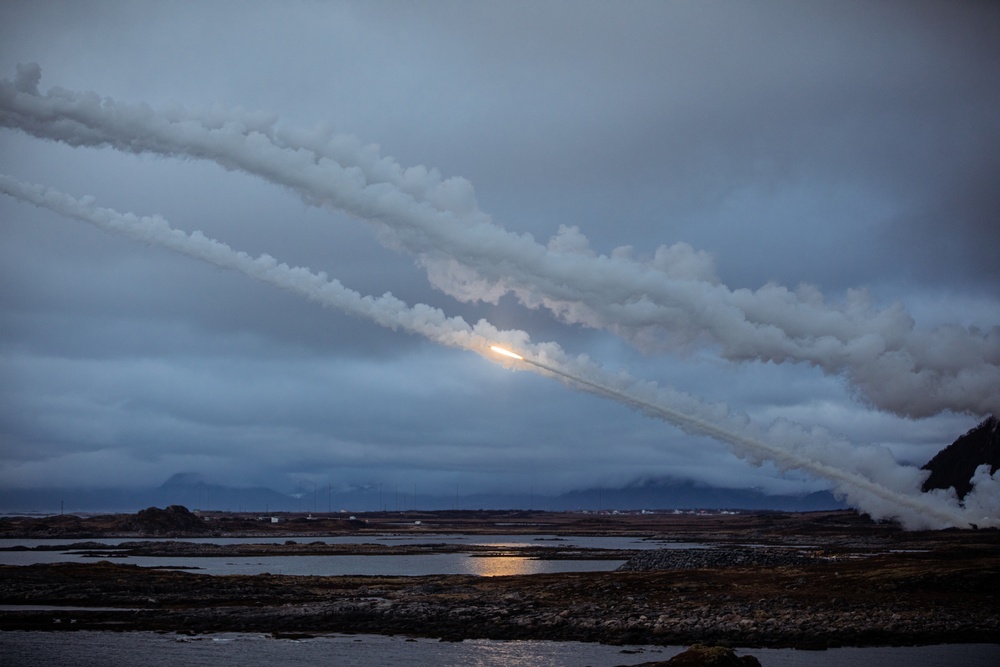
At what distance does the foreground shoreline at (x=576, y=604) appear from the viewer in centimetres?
5762

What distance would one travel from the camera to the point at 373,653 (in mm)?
55188

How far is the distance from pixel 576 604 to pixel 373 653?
17166mm

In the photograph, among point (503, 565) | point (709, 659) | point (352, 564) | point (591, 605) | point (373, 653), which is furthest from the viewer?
point (352, 564)

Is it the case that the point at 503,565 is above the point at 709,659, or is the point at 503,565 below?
below

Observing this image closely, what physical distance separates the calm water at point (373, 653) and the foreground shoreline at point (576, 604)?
241cm

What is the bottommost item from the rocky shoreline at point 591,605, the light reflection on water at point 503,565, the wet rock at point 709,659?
the light reflection on water at point 503,565

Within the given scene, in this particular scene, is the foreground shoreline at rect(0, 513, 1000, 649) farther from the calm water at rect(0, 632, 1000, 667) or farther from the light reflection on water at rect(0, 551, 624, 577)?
the light reflection on water at rect(0, 551, 624, 577)

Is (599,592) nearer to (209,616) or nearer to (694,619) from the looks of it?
(694,619)

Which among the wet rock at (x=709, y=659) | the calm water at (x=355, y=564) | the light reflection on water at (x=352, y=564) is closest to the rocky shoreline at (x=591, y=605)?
the wet rock at (x=709, y=659)

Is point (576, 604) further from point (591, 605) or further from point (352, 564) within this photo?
point (352, 564)

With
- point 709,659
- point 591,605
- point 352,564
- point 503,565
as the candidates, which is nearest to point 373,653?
point 591,605

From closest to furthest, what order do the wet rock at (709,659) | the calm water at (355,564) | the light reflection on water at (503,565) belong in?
the wet rock at (709,659) → the light reflection on water at (503,565) → the calm water at (355,564)

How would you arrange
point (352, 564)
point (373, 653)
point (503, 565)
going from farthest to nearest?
1. point (352, 564)
2. point (503, 565)
3. point (373, 653)

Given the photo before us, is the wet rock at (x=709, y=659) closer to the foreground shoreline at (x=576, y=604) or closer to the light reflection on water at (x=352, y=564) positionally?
the foreground shoreline at (x=576, y=604)
